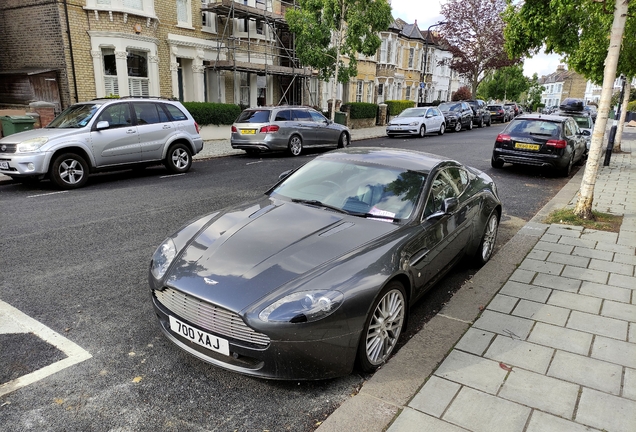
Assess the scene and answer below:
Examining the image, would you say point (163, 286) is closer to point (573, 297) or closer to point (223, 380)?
point (223, 380)

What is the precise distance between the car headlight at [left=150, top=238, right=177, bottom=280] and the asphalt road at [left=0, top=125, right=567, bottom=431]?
56cm

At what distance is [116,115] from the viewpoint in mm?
9797

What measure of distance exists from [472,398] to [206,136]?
17.2 m

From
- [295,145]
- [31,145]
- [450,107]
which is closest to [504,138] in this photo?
[295,145]

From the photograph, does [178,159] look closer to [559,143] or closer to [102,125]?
[102,125]

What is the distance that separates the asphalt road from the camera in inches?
105

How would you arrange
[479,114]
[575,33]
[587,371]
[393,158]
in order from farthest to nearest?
[479,114]
[575,33]
[393,158]
[587,371]

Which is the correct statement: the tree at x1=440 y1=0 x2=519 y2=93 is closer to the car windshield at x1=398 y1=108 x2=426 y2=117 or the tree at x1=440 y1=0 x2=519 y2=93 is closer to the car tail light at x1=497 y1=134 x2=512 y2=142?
the car windshield at x1=398 y1=108 x2=426 y2=117

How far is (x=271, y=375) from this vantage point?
2777 millimetres

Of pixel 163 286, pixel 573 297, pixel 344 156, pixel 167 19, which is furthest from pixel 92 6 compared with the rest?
pixel 573 297

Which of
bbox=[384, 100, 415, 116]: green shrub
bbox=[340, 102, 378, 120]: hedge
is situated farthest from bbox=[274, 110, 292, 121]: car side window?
bbox=[384, 100, 415, 116]: green shrub

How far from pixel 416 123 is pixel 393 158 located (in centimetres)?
1921

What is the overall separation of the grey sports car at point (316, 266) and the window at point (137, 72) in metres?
15.9

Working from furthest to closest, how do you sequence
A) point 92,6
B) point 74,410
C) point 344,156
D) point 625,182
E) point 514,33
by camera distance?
point 92,6, point 625,182, point 514,33, point 344,156, point 74,410
